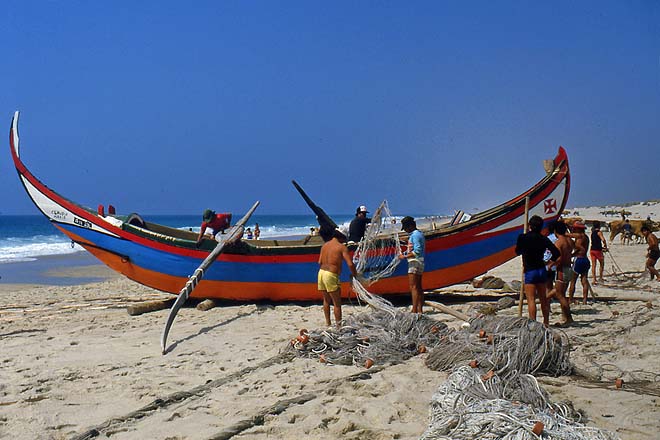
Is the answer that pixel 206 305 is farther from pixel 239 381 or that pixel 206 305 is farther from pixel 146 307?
pixel 239 381

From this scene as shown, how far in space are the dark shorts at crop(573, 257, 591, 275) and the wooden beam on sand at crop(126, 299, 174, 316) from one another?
670cm

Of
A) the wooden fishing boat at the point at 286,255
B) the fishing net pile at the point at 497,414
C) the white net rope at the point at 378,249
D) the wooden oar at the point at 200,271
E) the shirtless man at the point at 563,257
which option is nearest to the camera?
the fishing net pile at the point at 497,414

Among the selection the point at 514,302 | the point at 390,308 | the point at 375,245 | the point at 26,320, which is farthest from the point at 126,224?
the point at 514,302


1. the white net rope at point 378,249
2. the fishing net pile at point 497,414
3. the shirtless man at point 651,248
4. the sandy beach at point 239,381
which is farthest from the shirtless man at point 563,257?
the fishing net pile at point 497,414

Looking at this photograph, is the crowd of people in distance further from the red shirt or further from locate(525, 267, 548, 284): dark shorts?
the red shirt

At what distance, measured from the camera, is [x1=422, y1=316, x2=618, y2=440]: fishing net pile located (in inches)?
127

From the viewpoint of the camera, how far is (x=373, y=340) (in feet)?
19.7

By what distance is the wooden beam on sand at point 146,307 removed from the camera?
357 inches

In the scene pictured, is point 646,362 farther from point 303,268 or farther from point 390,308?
point 303,268

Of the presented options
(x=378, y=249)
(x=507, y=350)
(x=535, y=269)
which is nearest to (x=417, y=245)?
(x=378, y=249)

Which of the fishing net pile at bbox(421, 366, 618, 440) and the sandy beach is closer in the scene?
the fishing net pile at bbox(421, 366, 618, 440)

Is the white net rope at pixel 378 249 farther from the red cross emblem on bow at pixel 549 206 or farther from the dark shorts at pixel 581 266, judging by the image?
the dark shorts at pixel 581 266

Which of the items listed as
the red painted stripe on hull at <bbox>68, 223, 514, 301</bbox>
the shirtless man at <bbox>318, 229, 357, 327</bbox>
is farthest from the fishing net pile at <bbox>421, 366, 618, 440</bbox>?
the red painted stripe on hull at <bbox>68, 223, 514, 301</bbox>

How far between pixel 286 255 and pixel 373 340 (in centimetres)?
369
